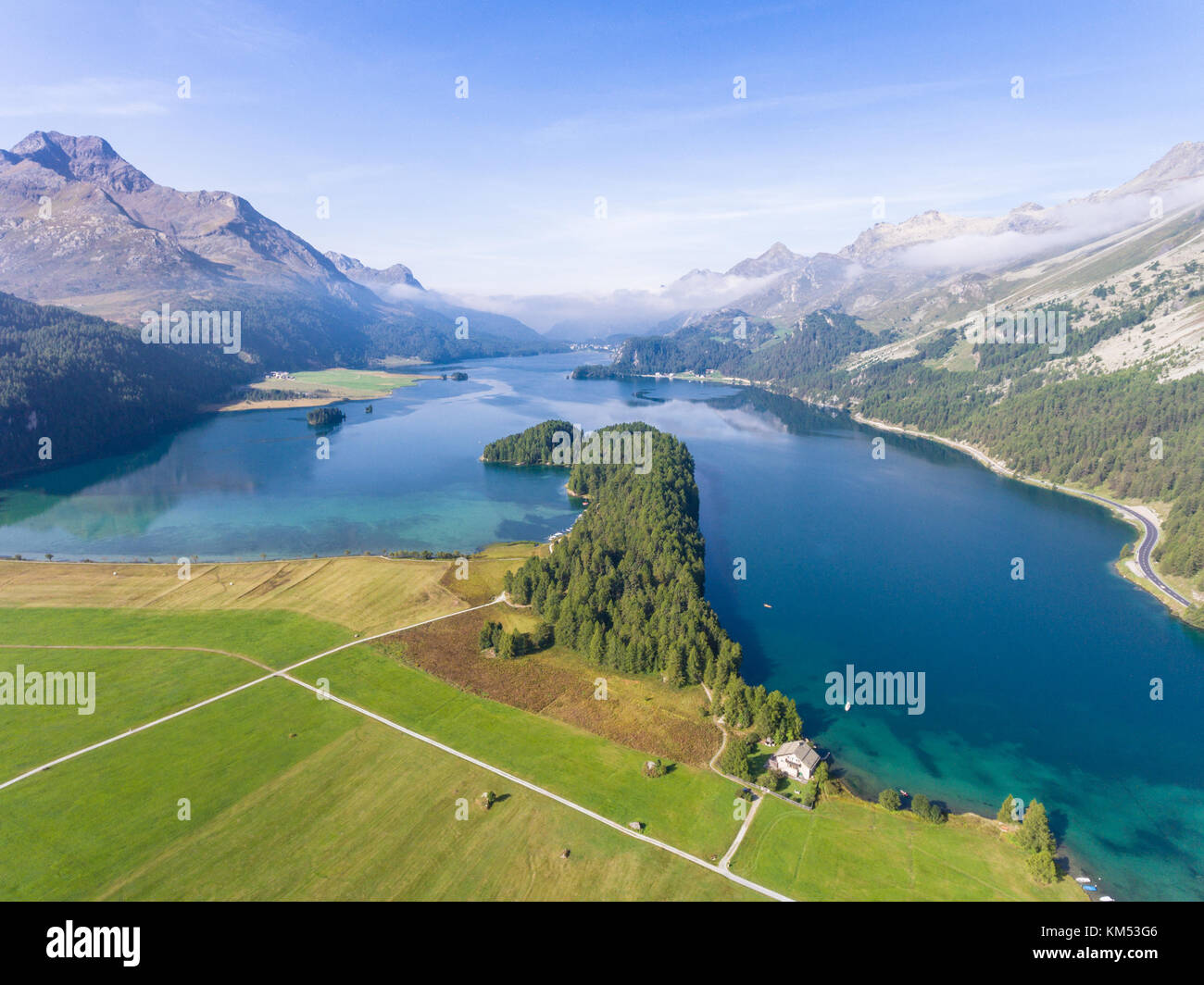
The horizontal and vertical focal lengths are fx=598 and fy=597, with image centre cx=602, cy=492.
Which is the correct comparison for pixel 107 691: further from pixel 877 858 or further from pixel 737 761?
pixel 877 858

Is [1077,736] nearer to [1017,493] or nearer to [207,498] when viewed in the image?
[1017,493]

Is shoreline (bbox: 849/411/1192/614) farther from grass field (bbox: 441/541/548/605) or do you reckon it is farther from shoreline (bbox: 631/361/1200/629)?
grass field (bbox: 441/541/548/605)

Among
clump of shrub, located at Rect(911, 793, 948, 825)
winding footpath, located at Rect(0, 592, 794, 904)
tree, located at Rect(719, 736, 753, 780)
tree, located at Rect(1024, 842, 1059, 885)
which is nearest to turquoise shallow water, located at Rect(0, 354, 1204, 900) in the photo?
clump of shrub, located at Rect(911, 793, 948, 825)

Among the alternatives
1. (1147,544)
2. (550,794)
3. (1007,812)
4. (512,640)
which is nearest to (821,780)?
(1007,812)

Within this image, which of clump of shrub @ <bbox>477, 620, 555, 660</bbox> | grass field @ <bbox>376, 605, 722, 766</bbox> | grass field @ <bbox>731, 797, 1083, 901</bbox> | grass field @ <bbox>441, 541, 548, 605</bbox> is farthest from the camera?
grass field @ <bbox>441, 541, 548, 605</bbox>

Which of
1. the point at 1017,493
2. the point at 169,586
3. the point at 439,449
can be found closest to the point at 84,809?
the point at 169,586

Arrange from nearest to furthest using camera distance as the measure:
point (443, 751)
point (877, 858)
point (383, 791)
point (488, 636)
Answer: point (877, 858) < point (383, 791) < point (443, 751) < point (488, 636)

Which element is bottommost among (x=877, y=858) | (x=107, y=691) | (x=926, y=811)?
(x=877, y=858)
